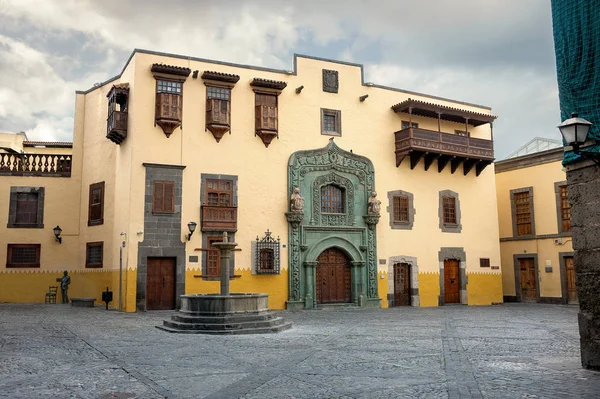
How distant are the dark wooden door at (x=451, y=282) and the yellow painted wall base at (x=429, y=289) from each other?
0.65 m

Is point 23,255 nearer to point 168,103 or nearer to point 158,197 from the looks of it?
point 158,197

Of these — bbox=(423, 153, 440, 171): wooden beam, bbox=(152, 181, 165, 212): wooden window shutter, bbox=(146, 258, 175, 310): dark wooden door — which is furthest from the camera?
bbox=(423, 153, 440, 171): wooden beam

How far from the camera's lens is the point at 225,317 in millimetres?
14141

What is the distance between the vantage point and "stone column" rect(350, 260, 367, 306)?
2405 centimetres

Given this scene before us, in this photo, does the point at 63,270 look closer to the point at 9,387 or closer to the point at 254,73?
the point at 254,73

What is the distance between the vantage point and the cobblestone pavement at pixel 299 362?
7.36 metres

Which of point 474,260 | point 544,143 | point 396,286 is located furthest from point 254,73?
point 544,143

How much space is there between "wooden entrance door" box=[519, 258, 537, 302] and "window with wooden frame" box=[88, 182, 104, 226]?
68.1 ft

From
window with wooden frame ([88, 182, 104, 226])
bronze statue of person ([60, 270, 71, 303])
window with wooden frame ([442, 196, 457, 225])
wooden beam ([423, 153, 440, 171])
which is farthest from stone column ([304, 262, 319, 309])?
bronze statue of person ([60, 270, 71, 303])

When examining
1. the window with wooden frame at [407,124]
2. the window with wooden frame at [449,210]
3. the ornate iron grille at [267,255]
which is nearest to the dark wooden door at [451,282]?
the window with wooden frame at [449,210]

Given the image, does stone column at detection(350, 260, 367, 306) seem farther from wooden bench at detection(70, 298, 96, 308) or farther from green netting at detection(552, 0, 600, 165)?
green netting at detection(552, 0, 600, 165)

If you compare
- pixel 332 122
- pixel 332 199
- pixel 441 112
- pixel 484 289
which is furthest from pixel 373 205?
pixel 484 289

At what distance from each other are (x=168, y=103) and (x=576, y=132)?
16.2m

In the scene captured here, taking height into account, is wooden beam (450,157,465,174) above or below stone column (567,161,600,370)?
above
